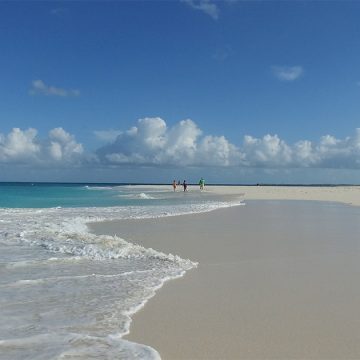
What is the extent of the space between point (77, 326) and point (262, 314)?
251 cm

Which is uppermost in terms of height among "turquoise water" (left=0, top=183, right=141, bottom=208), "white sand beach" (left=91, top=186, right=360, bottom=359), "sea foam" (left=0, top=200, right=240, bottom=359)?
"white sand beach" (left=91, top=186, right=360, bottom=359)

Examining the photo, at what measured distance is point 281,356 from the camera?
4559 millimetres

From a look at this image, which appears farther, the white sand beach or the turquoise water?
the turquoise water

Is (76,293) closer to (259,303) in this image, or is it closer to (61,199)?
(259,303)

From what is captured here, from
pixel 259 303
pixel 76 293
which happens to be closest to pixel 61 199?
pixel 76 293

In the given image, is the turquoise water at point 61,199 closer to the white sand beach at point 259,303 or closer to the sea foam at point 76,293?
the sea foam at point 76,293

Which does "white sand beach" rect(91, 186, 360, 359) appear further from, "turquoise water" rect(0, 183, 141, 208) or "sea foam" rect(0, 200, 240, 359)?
"turquoise water" rect(0, 183, 141, 208)

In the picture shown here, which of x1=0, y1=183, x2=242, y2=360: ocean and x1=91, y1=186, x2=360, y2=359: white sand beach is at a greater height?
x1=91, y1=186, x2=360, y2=359: white sand beach

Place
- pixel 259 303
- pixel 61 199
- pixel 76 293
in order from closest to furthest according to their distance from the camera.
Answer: pixel 259 303, pixel 76 293, pixel 61 199

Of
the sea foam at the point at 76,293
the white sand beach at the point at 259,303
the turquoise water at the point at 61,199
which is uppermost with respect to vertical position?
the white sand beach at the point at 259,303

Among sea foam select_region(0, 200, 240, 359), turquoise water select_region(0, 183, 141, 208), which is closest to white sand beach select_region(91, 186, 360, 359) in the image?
sea foam select_region(0, 200, 240, 359)

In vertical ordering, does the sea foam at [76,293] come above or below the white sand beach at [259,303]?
below

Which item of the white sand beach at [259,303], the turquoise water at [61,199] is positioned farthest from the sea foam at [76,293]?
the turquoise water at [61,199]

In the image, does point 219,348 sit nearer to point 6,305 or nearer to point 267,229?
point 6,305
